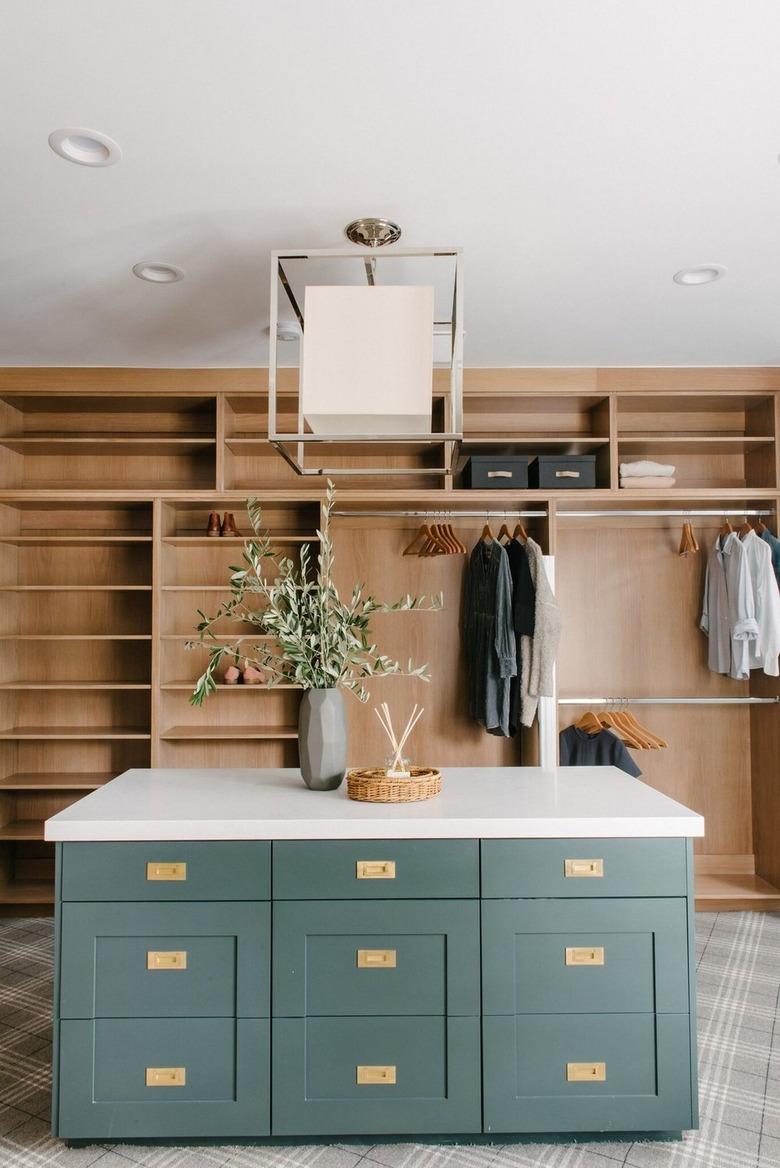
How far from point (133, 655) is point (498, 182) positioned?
3.04 meters

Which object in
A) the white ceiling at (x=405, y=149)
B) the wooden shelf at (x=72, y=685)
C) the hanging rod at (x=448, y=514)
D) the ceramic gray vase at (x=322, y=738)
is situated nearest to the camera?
the white ceiling at (x=405, y=149)

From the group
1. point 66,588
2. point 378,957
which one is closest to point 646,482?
point 378,957

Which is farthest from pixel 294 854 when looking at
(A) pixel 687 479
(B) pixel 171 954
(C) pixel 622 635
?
(A) pixel 687 479

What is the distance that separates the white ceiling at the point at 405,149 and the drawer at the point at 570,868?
183 centimetres

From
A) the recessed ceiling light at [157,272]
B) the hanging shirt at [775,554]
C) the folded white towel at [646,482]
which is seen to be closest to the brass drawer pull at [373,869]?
the recessed ceiling light at [157,272]

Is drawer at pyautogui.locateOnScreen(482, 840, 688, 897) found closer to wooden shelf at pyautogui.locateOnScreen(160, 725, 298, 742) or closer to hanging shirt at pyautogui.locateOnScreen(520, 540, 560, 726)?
hanging shirt at pyautogui.locateOnScreen(520, 540, 560, 726)

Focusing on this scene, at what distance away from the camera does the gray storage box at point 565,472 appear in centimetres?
405

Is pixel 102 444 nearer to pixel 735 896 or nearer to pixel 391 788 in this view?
pixel 391 788

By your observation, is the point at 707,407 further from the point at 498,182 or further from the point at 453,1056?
the point at 453,1056

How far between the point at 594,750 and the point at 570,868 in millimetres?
1892

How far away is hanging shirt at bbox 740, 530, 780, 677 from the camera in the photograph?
400cm

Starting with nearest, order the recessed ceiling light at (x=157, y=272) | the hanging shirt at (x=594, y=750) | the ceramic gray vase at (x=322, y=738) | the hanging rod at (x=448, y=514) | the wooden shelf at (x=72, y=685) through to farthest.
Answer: the ceramic gray vase at (x=322, y=738) < the recessed ceiling light at (x=157, y=272) < the hanging shirt at (x=594, y=750) < the wooden shelf at (x=72, y=685) < the hanging rod at (x=448, y=514)

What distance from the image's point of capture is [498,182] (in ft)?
7.81

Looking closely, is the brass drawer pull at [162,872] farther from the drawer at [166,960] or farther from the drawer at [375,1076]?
the drawer at [375,1076]
